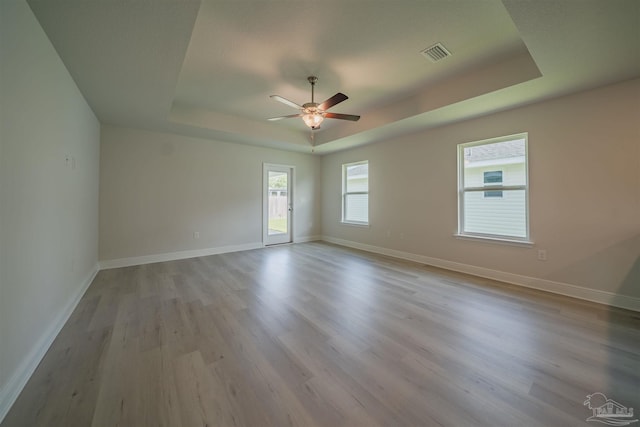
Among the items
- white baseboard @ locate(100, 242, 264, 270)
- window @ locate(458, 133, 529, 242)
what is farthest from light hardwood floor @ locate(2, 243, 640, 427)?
white baseboard @ locate(100, 242, 264, 270)

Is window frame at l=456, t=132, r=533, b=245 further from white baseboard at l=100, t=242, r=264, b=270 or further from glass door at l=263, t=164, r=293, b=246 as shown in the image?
white baseboard at l=100, t=242, r=264, b=270

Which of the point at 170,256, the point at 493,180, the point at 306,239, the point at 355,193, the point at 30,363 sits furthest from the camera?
the point at 306,239

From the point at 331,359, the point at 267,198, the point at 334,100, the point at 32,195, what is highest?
the point at 334,100

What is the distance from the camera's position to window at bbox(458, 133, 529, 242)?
11.3 ft

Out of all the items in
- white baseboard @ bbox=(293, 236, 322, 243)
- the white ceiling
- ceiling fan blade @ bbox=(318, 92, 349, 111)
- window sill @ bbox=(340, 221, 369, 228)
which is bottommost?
white baseboard @ bbox=(293, 236, 322, 243)

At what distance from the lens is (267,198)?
19.7ft

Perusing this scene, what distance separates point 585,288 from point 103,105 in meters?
6.67

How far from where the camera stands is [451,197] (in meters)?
4.18

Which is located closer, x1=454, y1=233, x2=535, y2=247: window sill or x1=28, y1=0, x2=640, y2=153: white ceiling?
x1=28, y1=0, x2=640, y2=153: white ceiling

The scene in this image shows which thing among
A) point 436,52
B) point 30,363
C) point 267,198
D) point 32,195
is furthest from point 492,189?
point 30,363

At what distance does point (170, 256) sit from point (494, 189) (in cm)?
585

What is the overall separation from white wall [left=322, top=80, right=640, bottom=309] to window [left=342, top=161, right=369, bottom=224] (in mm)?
1473

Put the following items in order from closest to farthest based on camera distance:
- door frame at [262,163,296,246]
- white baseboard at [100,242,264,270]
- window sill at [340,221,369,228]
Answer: white baseboard at [100,242,264,270] < window sill at [340,221,369,228] < door frame at [262,163,296,246]

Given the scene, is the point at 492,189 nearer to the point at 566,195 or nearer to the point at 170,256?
the point at 566,195
